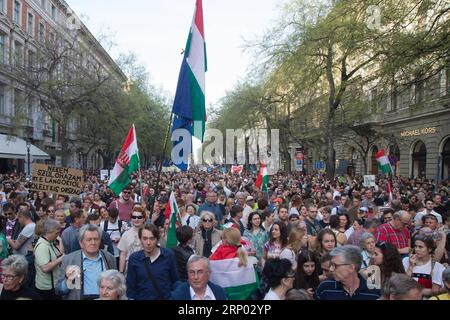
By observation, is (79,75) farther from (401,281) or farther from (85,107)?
(401,281)

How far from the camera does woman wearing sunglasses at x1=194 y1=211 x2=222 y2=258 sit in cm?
676

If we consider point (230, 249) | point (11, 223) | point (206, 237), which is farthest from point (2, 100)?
point (230, 249)

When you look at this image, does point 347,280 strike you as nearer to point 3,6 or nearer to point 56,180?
point 56,180

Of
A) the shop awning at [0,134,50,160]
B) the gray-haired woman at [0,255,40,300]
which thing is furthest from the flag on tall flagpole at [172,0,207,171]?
the shop awning at [0,134,50,160]

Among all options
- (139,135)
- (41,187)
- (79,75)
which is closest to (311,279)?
(41,187)

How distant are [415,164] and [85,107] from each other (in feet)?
71.8

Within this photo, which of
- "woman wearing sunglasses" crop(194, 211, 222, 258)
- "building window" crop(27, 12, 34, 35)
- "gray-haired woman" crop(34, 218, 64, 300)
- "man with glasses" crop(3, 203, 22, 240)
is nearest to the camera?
"gray-haired woman" crop(34, 218, 64, 300)

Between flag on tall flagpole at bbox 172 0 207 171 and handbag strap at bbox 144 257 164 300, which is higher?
flag on tall flagpole at bbox 172 0 207 171

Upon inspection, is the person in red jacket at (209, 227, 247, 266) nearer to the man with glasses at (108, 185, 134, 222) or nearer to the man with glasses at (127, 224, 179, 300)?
the man with glasses at (127, 224, 179, 300)

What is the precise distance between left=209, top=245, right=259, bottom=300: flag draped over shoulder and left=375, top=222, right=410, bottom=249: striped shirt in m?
3.18

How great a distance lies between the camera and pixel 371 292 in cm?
394

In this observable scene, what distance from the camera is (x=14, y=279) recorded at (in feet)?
13.1

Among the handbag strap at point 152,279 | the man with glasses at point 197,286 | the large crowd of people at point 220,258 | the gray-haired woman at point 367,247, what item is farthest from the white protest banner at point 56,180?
the man with glasses at point 197,286

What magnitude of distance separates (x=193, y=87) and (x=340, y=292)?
13.0 ft
